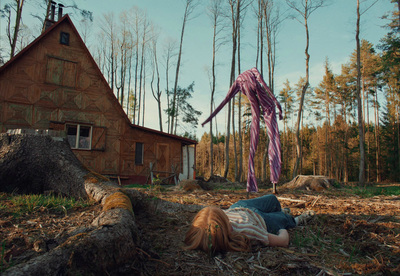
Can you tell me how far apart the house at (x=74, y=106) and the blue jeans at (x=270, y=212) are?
37.8ft

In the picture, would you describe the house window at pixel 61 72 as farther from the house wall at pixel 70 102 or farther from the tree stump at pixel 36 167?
the tree stump at pixel 36 167

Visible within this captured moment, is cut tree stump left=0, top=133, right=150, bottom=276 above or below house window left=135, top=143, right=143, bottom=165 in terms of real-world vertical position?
below

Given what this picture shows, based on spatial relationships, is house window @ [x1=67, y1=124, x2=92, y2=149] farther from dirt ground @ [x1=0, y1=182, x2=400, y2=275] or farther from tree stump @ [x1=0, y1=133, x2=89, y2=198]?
dirt ground @ [x1=0, y1=182, x2=400, y2=275]

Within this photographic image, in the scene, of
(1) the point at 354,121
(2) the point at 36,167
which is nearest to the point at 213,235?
(2) the point at 36,167

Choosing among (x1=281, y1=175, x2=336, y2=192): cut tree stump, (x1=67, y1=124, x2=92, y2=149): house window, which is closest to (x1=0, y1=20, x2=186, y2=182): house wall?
(x1=67, y1=124, x2=92, y2=149): house window

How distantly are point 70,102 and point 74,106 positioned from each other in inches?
10.9

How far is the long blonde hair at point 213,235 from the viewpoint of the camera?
235cm

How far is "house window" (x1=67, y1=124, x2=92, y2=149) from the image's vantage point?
1290 centimetres

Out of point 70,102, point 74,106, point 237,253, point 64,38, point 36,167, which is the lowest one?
point 237,253

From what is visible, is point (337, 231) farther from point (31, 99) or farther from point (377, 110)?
point (377, 110)

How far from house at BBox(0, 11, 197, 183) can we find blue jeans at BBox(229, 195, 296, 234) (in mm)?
11507

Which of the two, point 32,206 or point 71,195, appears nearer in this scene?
point 32,206

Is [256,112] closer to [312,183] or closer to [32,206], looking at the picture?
[32,206]

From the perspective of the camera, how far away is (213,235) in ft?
7.70
